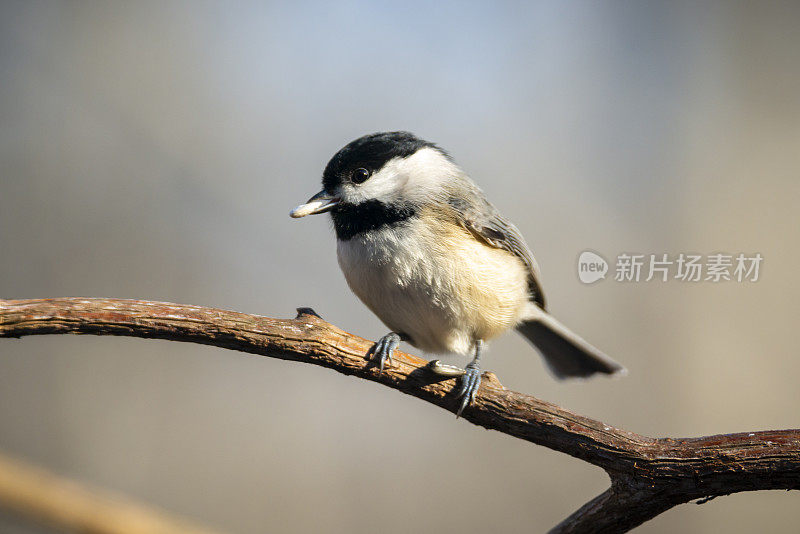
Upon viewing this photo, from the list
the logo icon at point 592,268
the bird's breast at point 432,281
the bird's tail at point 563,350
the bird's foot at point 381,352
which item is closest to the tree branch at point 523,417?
the bird's foot at point 381,352

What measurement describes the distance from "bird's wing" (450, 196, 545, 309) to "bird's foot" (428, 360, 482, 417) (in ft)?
1.60

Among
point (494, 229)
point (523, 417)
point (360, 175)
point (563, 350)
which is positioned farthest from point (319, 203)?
point (563, 350)

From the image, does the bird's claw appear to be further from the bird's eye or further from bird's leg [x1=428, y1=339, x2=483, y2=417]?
the bird's eye

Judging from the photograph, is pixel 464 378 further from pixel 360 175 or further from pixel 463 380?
pixel 360 175

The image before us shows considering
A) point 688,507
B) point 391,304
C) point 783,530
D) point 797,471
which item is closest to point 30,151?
point 391,304

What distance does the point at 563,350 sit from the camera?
2092 mm

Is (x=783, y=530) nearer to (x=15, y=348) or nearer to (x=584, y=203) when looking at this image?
(x=584, y=203)

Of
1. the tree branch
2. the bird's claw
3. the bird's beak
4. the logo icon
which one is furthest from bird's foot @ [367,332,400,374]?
the logo icon

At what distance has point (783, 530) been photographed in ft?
9.40

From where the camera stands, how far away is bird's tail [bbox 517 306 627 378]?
2.04m

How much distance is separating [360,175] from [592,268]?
122 cm

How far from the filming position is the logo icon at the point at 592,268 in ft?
7.46

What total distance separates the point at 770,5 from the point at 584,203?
→ 5.24 ft

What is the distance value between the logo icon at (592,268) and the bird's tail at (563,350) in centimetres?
32
